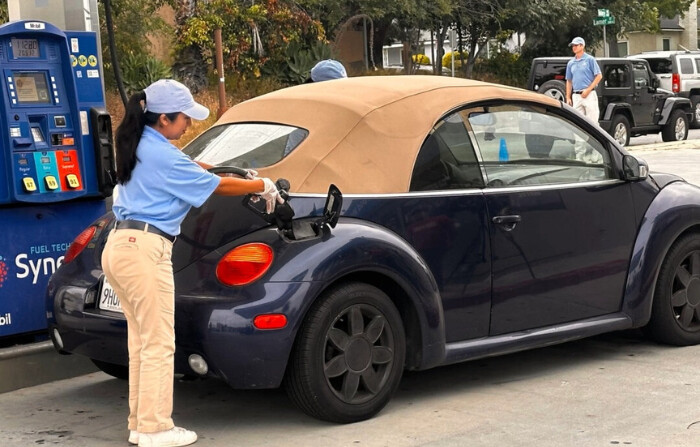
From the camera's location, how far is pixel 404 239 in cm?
532

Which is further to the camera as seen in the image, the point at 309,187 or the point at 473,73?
the point at 473,73

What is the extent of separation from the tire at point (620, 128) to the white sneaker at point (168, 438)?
1838 cm

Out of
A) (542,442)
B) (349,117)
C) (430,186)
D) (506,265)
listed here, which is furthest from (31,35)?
(542,442)

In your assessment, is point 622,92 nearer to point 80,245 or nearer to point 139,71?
point 139,71

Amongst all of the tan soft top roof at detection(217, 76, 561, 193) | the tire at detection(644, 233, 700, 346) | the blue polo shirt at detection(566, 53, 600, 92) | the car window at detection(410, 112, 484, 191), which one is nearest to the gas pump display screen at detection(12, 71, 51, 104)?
the tan soft top roof at detection(217, 76, 561, 193)

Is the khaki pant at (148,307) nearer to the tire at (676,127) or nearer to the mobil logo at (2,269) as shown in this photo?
the mobil logo at (2,269)

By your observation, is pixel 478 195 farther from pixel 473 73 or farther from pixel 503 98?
pixel 473 73

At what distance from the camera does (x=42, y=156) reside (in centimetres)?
639

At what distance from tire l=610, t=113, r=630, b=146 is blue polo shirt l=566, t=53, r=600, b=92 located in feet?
21.6

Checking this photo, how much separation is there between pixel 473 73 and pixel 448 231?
115 feet

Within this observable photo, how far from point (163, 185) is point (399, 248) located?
3.71 feet

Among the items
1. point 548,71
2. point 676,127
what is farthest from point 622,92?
point 676,127

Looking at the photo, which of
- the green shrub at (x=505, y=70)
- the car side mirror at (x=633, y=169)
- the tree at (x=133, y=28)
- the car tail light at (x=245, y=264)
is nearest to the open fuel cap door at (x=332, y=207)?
the car tail light at (x=245, y=264)

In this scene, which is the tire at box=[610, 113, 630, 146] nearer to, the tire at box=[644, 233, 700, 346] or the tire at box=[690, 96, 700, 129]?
the tire at box=[690, 96, 700, 129]
